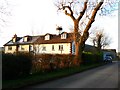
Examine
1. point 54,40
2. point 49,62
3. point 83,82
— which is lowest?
point 83,82

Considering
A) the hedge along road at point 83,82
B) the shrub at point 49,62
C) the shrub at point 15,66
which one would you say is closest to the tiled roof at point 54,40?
the shrub at point 49,62

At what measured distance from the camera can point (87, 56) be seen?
149 feet

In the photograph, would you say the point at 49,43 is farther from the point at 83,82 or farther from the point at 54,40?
the point at 83,82

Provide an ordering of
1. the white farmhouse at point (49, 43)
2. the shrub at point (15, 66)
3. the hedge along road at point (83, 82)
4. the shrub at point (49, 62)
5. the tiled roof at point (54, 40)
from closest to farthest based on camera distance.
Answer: the hedge along road at point (83, 82)
the shrub at point (15, 66)
the shrub at point (49, 62)
the white farmhouse at point (49, 43)
the tiled roof at point (54, 40)

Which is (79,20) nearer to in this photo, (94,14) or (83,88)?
(94,14)

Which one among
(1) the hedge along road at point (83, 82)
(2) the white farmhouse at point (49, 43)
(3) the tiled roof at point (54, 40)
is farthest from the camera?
(3) the tiled roof at point (54, 40)

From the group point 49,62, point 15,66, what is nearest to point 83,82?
point 15,66

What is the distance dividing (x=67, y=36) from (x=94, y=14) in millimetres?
37007

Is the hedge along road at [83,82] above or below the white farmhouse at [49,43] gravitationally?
below

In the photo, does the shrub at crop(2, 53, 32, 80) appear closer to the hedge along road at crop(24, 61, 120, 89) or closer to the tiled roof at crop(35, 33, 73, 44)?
the hedge along road at crop(24, 61, 120, 89)

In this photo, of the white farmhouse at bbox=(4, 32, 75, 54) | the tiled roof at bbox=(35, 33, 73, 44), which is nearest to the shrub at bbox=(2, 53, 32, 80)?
the white farmhouse at bbox=(4, 32, 75, 54)

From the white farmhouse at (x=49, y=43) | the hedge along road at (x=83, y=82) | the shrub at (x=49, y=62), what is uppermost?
the white farmhouse at (x=49, y=43)

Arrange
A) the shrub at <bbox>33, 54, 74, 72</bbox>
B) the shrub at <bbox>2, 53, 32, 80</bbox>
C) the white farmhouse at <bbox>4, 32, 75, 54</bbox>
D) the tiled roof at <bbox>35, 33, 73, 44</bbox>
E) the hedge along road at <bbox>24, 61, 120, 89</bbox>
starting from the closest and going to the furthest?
the hedge along road at <bbox>24, 61, 120, 89</bbox> < the shrub at <bbox>2, 53, 32, 80</bbox> < the shrub at <bbox>33, 54, 74, 72</bbox> < the white farmhouse at <bbox>4, 32, 75, 54</bbox> < the tiled roof at <bbox>35, 33, 73, 44</bbox>

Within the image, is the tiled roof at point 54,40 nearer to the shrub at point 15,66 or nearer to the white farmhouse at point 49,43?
the white farmhouse at point 49,43
